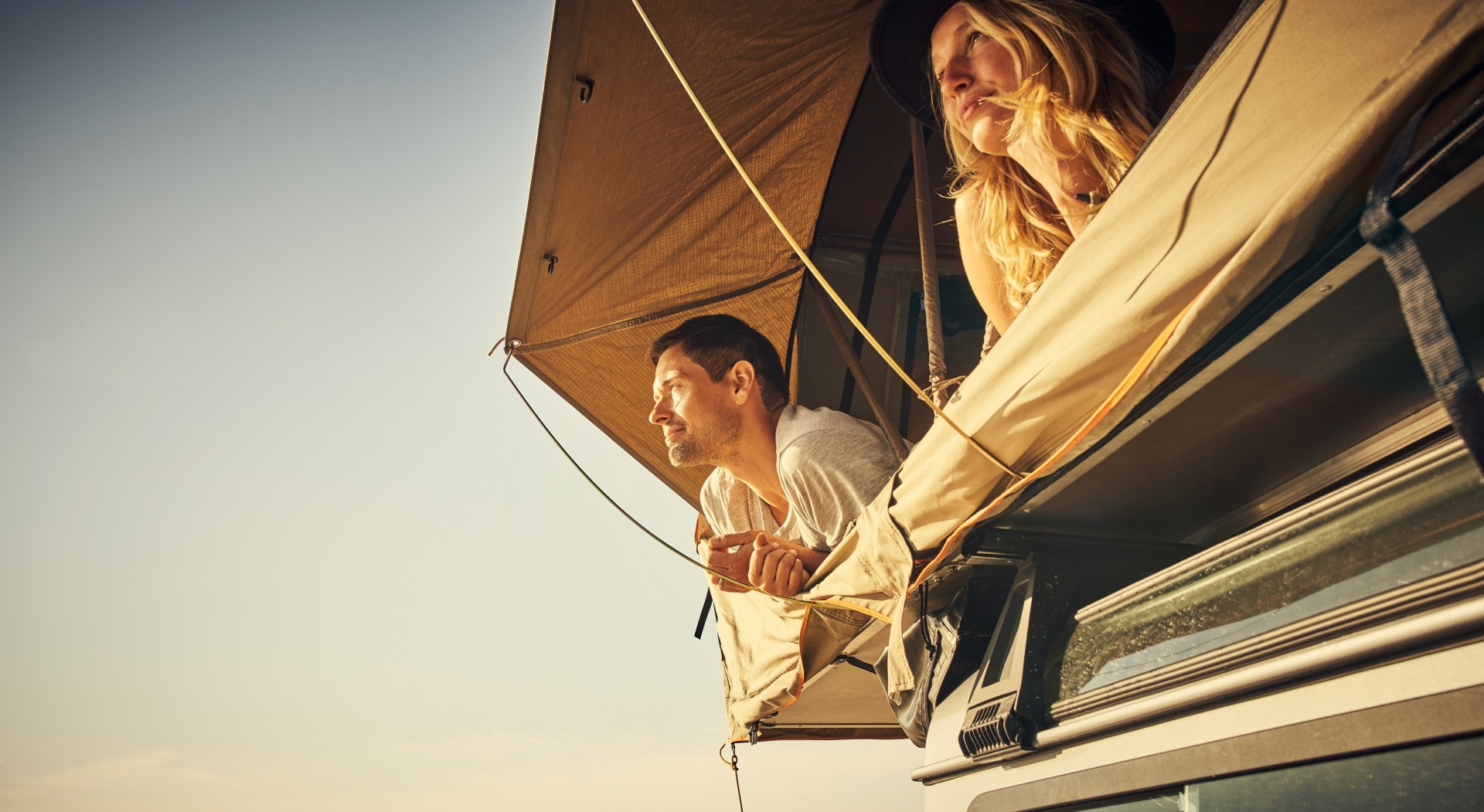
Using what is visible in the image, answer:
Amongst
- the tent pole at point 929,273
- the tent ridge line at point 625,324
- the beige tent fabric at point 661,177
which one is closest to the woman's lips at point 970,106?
the tent pole at point 929,273

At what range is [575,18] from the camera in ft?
7.46

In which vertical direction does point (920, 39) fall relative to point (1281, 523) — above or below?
above

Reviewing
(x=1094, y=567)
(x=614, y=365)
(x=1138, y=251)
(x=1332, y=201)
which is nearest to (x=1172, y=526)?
(x=1094, y=567)

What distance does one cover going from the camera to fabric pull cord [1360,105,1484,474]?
642 millimetres

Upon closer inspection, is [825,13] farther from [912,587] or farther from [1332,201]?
[1332,201]

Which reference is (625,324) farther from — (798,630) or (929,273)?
(798,630)

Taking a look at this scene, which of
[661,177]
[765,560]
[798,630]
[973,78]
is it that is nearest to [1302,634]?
[973,78]

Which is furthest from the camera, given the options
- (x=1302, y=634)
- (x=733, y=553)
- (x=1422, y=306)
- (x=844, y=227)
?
(x=844, y=227)

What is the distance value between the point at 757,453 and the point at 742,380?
27 cm

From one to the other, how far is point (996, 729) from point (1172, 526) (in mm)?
490

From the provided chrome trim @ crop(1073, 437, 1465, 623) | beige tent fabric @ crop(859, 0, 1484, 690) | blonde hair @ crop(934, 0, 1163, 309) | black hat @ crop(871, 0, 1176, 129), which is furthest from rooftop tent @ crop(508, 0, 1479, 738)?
black hat @ crop(871, 0, 1176, 129)

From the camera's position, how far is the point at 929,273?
2201 mm

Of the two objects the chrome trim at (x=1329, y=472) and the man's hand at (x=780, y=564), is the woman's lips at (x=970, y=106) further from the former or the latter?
the man's hand at (x=780, y=564)

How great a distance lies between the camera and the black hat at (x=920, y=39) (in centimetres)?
171
